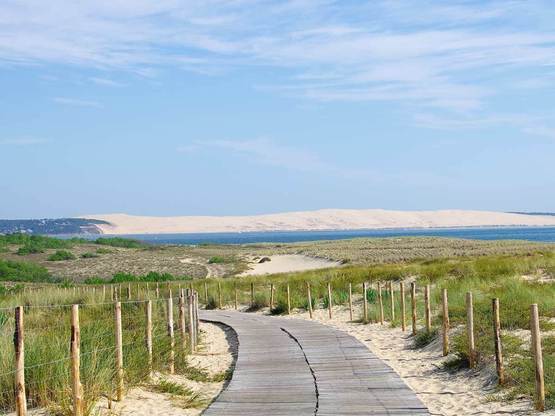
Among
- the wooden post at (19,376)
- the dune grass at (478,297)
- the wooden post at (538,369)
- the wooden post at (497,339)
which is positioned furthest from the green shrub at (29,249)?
the wooden post at (538,369)

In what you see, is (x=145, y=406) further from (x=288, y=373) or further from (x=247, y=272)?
(x=247, y=272)

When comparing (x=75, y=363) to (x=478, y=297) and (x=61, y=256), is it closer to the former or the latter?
(x=478, y=297)

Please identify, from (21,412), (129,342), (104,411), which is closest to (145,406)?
(104,411)

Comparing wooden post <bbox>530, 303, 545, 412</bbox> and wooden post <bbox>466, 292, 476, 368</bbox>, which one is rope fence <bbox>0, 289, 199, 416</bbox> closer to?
wooden post <bbox>466, 292, 476, 368</bbox>

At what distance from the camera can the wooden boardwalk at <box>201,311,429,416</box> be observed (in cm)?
1131

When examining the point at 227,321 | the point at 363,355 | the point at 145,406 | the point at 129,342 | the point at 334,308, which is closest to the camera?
the point at 145,406

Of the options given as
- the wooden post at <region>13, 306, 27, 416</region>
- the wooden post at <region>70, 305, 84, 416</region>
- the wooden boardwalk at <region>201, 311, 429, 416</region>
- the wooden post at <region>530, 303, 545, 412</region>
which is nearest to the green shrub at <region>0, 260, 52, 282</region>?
the wooden boardwalk at <region>201, 311, 429, 416</region>

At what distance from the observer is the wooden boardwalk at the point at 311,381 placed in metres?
11.3

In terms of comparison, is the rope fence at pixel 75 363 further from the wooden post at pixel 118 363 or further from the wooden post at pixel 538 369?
the wooden post at pixel 538 369

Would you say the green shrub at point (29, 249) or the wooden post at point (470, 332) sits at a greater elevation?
the green shrub at point (29, 249)

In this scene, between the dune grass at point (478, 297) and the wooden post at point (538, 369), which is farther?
the dune grass at point (478, 297)

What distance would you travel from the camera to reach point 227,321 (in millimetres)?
27172

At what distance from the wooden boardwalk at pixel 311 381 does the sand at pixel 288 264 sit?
48.7 metres

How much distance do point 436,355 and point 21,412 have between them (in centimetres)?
1007
